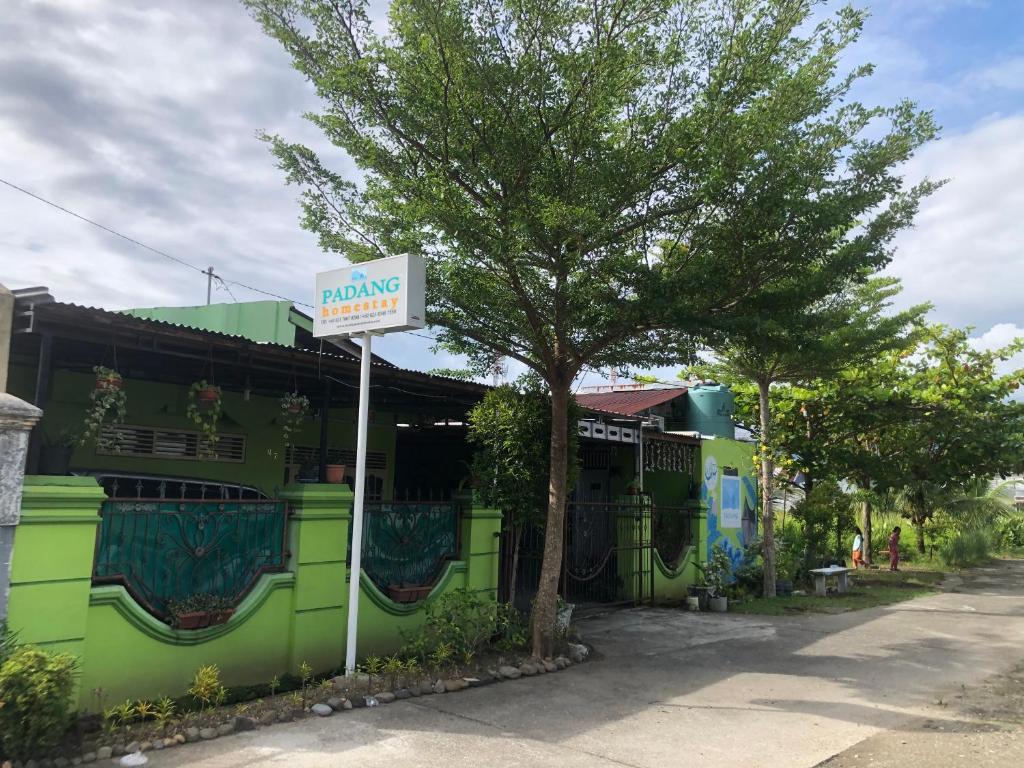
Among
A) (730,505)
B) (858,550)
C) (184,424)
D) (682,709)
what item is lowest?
(682,709)

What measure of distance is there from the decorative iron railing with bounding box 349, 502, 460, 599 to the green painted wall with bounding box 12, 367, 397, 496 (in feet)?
5.51

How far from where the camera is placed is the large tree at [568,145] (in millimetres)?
7516

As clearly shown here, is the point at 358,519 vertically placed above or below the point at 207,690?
above

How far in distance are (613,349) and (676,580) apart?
6185 millimetres

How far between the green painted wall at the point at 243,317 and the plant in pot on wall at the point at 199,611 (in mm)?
6301

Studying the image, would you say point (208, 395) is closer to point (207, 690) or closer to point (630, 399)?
point (207, 690)

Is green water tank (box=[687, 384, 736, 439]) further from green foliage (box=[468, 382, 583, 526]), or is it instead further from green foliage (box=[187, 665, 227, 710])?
green foliage (box=[187, 665, 227, 710])

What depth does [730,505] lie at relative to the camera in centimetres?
1627

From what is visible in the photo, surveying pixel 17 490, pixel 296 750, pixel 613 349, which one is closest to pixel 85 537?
pixel 17 490

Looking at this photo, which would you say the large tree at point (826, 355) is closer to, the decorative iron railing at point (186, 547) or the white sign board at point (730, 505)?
the white sign board at point (730, 505)

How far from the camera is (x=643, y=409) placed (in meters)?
16.1

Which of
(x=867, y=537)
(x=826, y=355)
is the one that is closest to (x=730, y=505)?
(x=826, y=355)

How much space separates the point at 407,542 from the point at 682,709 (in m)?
3.29

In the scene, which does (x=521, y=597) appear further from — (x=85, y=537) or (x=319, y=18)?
(x=319, y=18)
